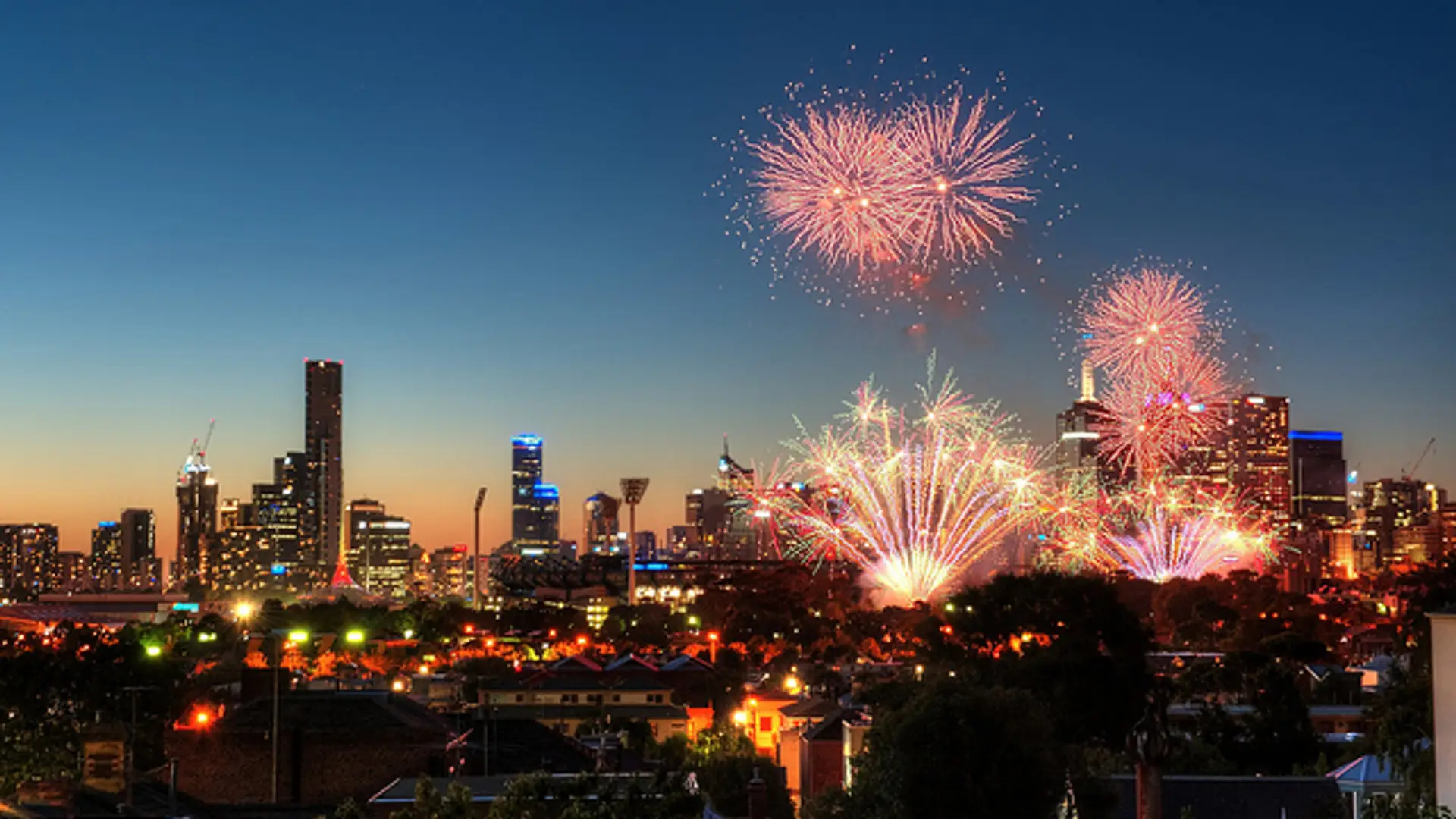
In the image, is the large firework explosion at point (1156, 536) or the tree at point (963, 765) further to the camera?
the large firework explosion at point (1156, 536)

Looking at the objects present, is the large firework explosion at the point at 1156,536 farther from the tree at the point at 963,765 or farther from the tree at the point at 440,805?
the tree at the point at 440,805

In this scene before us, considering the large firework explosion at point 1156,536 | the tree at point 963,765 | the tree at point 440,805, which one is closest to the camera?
the tree at point 440,805

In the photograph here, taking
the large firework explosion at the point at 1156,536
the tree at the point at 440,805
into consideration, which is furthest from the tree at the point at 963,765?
the large firework explosion at the point at 1156,536

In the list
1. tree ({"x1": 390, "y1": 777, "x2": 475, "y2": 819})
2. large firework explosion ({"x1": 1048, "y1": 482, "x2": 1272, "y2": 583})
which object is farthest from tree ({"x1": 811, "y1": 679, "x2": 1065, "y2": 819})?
large firework explosion ({"x1": 1048, "y1": 482, "x2": 1272, "y2": 583})

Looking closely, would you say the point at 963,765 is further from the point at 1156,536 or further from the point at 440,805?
the point at 1156,536

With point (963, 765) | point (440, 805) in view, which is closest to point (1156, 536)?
point (963, 765)
